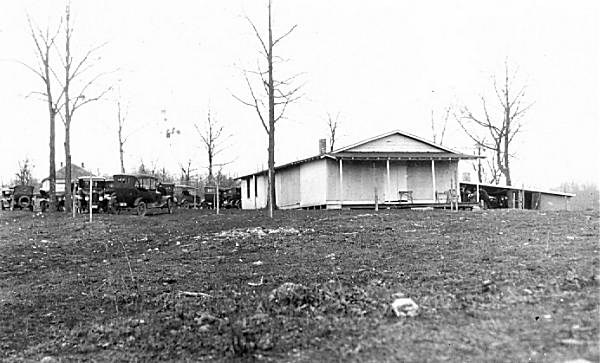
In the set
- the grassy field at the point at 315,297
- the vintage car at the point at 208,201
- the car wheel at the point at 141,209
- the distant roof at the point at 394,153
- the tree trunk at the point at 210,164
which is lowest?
the grassy field at the point at 315,297

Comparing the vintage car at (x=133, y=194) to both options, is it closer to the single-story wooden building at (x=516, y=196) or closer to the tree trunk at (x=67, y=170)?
the tree trunk at (x=67, y=170)

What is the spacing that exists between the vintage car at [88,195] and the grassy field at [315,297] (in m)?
13.3

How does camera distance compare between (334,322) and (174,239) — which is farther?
(174,239)

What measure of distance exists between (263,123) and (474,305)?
25.7m

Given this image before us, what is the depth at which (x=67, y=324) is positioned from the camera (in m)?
8.61

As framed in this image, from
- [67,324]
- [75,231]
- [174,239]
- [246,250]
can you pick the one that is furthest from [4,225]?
[67,324]

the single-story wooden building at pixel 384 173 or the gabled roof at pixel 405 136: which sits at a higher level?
the gabled roof at pixel 405 136

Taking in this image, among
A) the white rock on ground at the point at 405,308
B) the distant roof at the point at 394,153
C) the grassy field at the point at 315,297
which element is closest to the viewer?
the grassy field at the point at 315,297

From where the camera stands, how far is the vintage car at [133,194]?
28172 mm

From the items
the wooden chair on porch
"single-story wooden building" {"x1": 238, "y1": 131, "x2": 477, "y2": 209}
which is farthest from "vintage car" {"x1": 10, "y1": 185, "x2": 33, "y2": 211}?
the wooden chair on porch

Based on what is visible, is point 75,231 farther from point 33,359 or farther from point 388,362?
point 388,362

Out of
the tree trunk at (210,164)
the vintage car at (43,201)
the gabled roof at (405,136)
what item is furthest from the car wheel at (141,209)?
the tree trunk at (210,164)

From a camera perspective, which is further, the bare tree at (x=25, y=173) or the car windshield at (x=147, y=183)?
the bare tree at (x=25, y=173)

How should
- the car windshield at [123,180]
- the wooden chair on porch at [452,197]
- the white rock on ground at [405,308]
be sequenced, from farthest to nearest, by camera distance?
the car windshield at [123,180], the wooden chair on porch at [452,197], the white rock on ground at [405,308]
